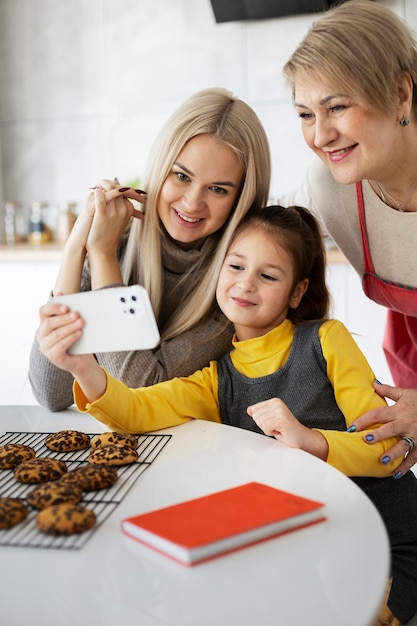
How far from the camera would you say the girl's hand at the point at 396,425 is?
4.25 feet

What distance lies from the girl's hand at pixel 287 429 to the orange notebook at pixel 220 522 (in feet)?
0.81

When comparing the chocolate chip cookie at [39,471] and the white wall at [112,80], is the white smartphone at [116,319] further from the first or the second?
the white wall at [112,80]

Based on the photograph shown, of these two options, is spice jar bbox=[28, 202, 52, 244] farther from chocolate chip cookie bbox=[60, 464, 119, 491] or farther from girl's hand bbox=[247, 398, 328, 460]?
chocolate chip cookie bbox=[60, 464, 119, 491]

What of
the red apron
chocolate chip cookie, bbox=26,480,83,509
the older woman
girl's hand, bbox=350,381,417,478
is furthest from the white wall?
chocolate chip cookie, bbox=26,480,83,509

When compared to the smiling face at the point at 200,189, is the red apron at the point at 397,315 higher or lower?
lower

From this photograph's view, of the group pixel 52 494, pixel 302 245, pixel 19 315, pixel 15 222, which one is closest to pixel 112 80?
pixel 15 222

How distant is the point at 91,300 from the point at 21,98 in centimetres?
305

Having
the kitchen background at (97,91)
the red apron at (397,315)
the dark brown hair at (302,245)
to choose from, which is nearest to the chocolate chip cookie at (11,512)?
the dark brown hair at (302,245)

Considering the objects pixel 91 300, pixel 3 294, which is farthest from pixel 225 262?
pixel 3 294

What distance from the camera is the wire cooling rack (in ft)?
2.80

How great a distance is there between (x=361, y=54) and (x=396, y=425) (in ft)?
2.22

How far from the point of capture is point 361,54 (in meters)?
1.42

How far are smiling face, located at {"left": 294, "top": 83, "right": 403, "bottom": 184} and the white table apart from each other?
740 millimetres

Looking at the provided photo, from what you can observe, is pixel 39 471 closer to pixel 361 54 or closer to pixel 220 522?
pixel 220 522
